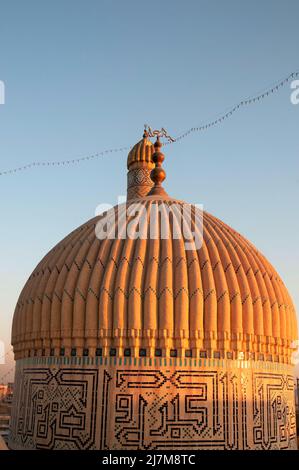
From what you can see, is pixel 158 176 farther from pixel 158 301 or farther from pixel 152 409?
pixel 152 409

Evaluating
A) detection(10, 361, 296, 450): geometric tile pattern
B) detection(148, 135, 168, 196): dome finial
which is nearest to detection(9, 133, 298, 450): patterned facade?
detection(10, 361, 296, 450): geometric tile pattern

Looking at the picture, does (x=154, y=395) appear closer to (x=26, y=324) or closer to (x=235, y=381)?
(x=235, y=381)

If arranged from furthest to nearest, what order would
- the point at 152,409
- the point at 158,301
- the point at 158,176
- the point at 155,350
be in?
the point at 158,176, the point at 158,301, the point at 155,350, the point at 152,409

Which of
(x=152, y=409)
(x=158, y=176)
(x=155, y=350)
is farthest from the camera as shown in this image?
(x=158, y=176)

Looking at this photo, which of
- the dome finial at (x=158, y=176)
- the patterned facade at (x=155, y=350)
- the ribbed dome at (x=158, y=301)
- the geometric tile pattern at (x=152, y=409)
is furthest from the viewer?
the dome finial at (x=158, y=176)

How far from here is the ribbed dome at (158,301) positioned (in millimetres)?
9047

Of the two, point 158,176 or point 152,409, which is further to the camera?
point 158,176

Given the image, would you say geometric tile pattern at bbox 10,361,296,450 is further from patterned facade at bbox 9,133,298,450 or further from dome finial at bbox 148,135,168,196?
dome finial at bbox 148,135,168,196

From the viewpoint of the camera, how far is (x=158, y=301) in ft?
30.1

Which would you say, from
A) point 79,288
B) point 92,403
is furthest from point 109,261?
point 92,403

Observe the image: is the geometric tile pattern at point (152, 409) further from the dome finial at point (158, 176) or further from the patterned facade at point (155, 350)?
the dome finial at point (158, 176)

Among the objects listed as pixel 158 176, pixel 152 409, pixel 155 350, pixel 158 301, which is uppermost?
pixel 158 176

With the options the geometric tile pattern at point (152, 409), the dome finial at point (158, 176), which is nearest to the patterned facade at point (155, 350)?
the geometric tile pattern at point (152, 409)

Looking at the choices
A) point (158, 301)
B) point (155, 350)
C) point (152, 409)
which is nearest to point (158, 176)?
point (158, 301)
